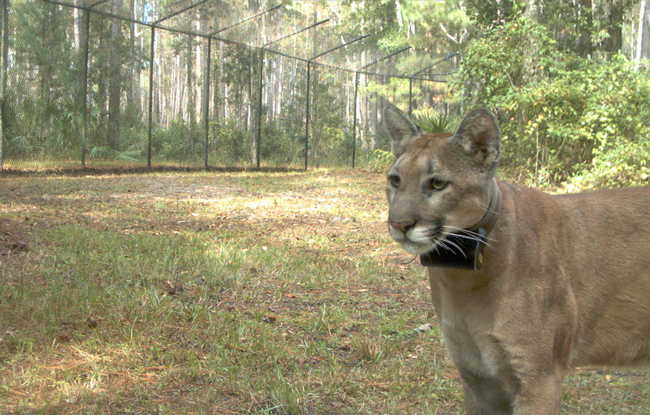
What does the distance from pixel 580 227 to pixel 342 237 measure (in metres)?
5.07

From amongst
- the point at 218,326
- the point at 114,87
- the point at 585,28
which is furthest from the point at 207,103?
the point at 218,326

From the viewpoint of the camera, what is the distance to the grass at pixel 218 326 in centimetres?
332

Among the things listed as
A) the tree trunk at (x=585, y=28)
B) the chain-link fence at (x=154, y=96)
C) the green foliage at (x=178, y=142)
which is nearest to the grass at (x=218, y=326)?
the chain-link fence at (x=154, y=96)

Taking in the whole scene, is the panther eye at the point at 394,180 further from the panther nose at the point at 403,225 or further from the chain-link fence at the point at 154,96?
the chain-link fence at the point at 154,96

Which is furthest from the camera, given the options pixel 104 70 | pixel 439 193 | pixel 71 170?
pixel 104 70

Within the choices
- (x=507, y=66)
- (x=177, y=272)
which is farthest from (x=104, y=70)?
(x=177, y=272)

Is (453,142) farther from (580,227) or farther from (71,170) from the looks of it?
(71,170)

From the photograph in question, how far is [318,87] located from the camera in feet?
73.0

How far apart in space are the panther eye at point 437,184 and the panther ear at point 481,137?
6.6 inches

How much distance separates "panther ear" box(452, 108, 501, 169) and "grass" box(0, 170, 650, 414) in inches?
58.1

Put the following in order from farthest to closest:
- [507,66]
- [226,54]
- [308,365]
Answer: [226,54] → [507,66] → [308,365]

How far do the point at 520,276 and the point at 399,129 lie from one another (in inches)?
34.5

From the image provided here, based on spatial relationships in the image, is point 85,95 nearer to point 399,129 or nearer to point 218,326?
point 218,326

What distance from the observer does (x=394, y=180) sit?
8.89ft
